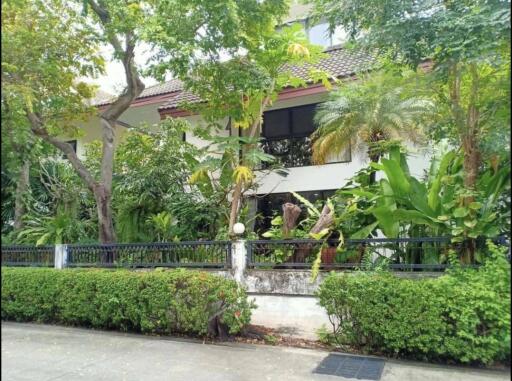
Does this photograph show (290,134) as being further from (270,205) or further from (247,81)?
(247,81)

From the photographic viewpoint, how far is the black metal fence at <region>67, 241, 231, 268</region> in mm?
9109

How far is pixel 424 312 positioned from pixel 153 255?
5653 mm

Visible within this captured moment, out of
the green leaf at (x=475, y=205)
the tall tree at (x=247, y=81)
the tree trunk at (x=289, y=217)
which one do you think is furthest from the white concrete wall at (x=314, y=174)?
the green leaf at (x=475, y=205)

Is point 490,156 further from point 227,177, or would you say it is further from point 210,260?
point 227,177

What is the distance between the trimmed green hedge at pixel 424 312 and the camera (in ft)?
18.0

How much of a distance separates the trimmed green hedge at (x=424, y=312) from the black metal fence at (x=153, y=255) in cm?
303

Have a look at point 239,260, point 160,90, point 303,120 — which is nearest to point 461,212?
point 239,260

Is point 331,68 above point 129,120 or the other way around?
above

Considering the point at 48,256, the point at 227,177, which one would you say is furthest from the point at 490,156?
the point at 48,256

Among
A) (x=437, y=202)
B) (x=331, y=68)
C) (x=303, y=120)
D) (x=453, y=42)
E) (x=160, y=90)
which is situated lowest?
(x=437, y=202)

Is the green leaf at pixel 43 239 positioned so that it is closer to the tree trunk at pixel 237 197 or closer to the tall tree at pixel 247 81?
Answer: the tall tree at pixel 247 81

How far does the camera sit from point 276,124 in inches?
550

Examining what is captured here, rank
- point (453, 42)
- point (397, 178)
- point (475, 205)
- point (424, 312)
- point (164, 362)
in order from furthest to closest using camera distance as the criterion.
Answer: point (397, 178) < point (475, 205) < point (164, 362) < point (424, 312) < point (453, 42)

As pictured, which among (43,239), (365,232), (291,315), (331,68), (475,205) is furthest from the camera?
(331,68)
